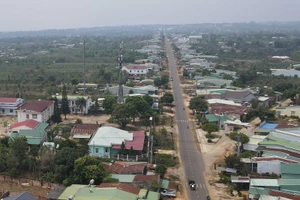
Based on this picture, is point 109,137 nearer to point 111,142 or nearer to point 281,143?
point 111,142

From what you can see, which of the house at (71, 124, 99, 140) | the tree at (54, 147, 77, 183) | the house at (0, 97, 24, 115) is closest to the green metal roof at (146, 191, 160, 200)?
the tree at (54, 147, 77, 183)

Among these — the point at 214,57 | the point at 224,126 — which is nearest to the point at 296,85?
the point at 224,126

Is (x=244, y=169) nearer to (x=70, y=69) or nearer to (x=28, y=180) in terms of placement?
(x=28, y=180)

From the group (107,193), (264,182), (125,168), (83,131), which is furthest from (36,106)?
(264,182)

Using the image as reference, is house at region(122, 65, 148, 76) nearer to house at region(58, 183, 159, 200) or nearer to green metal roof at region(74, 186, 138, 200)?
house at region(58, 183, 159, 200)

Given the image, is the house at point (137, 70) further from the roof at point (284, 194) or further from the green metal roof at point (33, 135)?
the roof at point (284, 194)

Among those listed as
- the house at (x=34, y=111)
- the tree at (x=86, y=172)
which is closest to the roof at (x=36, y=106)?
the house at (x=34, y=111)
